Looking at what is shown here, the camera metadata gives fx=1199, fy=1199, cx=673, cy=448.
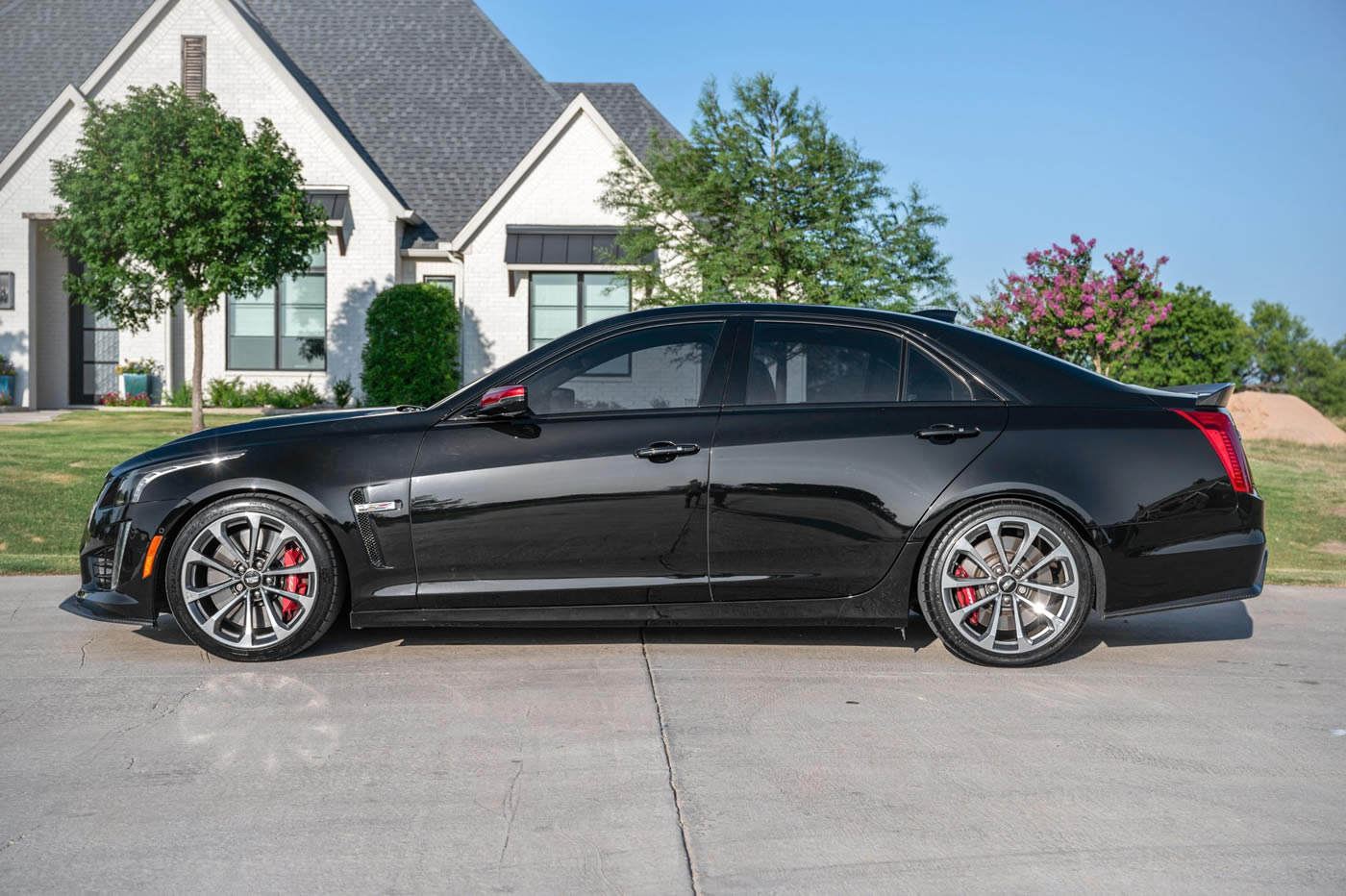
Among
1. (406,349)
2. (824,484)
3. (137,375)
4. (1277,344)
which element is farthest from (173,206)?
(1277,344)

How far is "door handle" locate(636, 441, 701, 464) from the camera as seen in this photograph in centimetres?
535

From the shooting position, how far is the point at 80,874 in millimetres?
3145

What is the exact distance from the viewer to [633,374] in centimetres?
557

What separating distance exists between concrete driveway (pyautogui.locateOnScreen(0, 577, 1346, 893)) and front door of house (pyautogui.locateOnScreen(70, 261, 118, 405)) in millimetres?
20717

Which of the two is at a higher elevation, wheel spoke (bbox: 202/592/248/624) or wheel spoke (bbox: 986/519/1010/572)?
wheel spoke (bbox: 986/519/1010/572)

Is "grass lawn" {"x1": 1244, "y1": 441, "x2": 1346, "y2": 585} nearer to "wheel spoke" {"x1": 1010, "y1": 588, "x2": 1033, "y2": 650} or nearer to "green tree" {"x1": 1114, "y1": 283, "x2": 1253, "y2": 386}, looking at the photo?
"wheel spoke" {"x1": 1010, "y1": 588, "x2": 1033, "y2": 650}

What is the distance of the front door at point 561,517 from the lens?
17.5ft

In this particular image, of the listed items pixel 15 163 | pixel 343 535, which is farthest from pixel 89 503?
pixel 15 163

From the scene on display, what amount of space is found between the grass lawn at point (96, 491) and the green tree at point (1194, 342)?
1524 centimetres

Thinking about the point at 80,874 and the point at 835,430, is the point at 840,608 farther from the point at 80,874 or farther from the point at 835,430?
the point at 80,874

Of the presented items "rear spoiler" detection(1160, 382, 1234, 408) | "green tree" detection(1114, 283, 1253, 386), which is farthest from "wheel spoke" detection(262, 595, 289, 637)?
"green tree" detection(1114, 283, 1253, 386)

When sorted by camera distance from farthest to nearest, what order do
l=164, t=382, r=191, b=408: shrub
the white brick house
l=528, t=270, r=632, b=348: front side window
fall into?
l=528, t=270, r=632, b=348: front side window
l=164, t=382, r=191, b=408: shrub
the white brick house

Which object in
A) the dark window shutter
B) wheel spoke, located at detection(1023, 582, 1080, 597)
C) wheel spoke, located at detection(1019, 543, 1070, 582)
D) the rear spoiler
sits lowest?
wheel spoke, located at detection(1023, 582, 1080, 597)

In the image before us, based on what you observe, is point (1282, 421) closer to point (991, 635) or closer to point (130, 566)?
point (991, 635)
